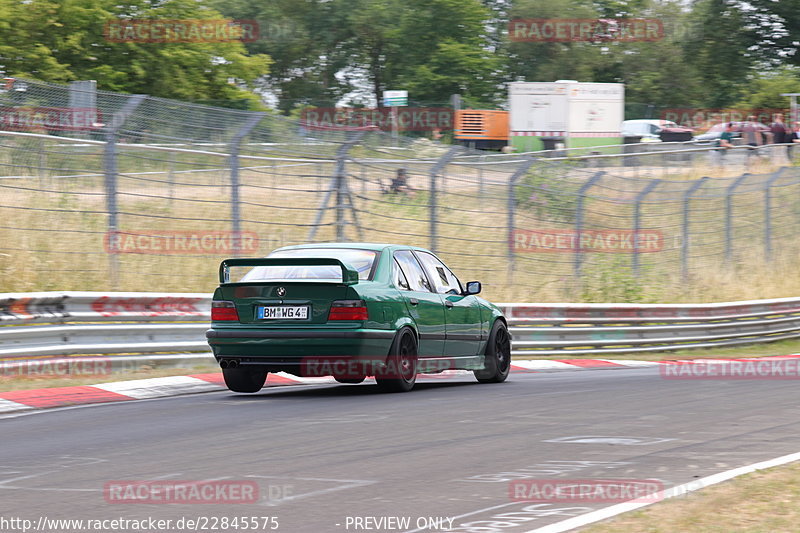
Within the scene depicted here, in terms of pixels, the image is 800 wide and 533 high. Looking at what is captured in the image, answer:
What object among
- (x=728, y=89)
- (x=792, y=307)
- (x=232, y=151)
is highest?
(x=728, y=89)

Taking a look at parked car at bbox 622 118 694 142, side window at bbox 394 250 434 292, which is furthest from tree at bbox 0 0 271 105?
side window at bbox 394 250 434 292

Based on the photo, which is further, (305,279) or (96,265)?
(96,265)

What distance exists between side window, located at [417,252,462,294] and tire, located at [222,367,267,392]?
202 cm

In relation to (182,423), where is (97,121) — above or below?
above

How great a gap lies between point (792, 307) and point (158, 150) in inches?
537

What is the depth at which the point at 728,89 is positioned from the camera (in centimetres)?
7250

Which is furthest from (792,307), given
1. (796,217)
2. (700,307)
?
(796,217)

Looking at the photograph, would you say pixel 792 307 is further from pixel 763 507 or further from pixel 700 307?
pixel 763 507

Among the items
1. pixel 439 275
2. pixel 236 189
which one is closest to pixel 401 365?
pixel 439 275

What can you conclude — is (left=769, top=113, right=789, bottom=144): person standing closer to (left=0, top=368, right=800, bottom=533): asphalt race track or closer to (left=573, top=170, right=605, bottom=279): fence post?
(left=573, top=170, right=605, bottom=279): fence post

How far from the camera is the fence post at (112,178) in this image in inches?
547

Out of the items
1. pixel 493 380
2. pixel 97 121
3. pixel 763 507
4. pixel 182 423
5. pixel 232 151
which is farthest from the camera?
pixel 232 151

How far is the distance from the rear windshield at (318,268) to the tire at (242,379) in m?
0.86

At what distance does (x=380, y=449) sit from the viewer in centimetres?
754
